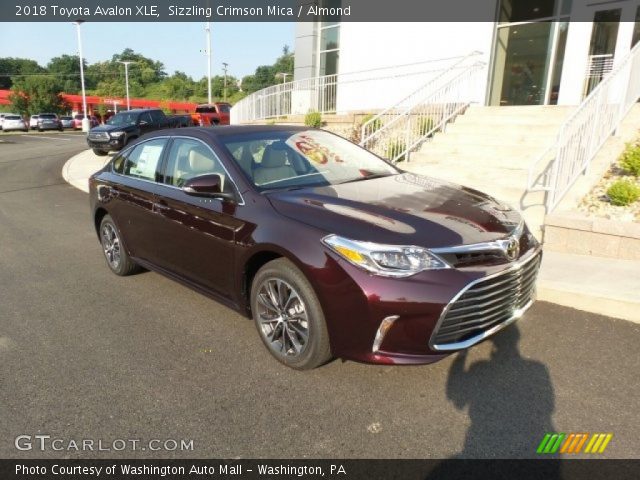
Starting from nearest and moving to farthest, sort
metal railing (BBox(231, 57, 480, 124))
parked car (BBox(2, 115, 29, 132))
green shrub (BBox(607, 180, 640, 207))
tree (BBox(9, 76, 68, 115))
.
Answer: green shrub (BBox(607, 180, 640, 207)) → metal railing (BBox(231, 57, 480, 124)) → parked car (BBox(2, 115, 29, 132)) → tree (BBox(9, 76, 68, 115))

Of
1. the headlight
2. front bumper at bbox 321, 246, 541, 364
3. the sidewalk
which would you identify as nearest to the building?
the sidewalk

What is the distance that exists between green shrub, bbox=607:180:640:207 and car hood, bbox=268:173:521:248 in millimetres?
2903

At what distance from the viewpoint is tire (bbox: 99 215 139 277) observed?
498 centimetres

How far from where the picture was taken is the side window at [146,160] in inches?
175

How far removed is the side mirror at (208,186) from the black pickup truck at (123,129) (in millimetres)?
14855

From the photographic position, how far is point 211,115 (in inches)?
973

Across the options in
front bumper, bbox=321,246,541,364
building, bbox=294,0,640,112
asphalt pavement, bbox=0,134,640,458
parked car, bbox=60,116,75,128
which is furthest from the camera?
parked car, bbox=60,116,75,128

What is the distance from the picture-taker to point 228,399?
2949 millimetres

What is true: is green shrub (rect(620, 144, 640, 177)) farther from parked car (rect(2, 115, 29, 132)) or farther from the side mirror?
parked car (rect(2, 115, 29, 132))

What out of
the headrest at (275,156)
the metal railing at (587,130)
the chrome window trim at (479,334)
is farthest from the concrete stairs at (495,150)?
the headrest at (275,156)

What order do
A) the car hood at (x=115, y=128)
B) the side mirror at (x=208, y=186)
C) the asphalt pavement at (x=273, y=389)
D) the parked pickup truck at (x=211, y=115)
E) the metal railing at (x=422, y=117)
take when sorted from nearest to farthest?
the asphalt pavement at (x=273, y=389) → the side mirror at (x=208, y=186) → the metal railing at (x=422, y=117) → the car hood at (x=115, y=128) → the parked pickup truck at (x=211, y=115)

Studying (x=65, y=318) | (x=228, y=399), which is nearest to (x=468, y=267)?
(x=228, y=399)

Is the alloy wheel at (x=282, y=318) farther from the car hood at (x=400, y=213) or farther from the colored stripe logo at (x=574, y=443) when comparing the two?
the colored stripe logo at (x=574, y=443)

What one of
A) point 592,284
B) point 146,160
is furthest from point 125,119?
point 592,284
